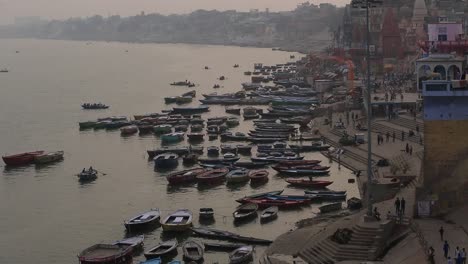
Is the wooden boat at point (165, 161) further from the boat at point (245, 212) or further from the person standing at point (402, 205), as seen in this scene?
the person standing at point (402, 205)

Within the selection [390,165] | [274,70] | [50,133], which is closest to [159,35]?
[274,70]

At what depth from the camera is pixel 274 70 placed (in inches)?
2832

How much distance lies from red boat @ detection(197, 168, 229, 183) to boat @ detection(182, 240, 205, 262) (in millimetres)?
7079

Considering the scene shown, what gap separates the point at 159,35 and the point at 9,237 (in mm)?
170760

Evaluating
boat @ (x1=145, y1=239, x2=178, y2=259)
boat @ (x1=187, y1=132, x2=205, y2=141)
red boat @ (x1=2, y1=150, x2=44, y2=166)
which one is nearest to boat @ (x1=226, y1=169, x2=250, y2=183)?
boat @ (x1=145, y1=239, x2=178, y2=259)

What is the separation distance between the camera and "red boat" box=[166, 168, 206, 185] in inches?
993

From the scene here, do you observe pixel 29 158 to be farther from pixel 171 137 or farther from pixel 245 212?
pixel 245 212

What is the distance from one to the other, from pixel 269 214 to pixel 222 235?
2.23 meters

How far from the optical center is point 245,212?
2075cm

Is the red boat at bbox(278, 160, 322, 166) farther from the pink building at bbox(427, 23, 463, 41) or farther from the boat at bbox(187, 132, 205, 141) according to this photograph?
the boat at bbox(187, 132, 205, 141)

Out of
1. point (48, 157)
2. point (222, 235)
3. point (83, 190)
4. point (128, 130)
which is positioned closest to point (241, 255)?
point (222, 235)

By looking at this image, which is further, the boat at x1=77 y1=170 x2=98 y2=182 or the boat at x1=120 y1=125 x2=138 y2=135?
the boat at x1=120 y1=125 x2=138 y2=135

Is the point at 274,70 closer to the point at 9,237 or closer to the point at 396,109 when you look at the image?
the point at 396,109

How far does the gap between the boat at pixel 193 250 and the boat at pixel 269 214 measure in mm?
2782
